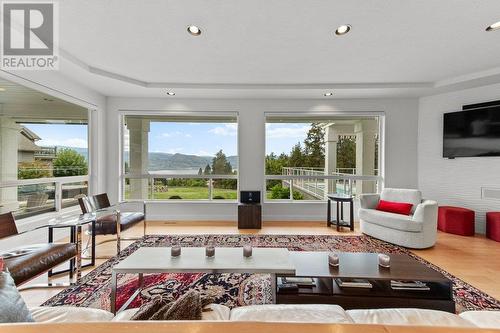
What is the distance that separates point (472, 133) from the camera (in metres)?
3.99

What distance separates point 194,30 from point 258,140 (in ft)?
8.61

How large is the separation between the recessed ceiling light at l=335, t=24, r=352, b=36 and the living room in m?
0.05

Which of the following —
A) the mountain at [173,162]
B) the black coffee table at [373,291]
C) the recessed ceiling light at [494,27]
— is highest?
the recessed ceiling light at [494,27]

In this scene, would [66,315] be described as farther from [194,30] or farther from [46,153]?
[46,153]

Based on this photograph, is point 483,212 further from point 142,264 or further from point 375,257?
point 142,264

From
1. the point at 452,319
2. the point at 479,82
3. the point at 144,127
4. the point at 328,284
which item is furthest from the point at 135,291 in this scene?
the point at 479,82

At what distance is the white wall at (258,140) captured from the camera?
4.69 metres

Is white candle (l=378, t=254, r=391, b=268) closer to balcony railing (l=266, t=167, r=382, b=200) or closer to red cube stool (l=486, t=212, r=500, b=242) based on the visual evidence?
balcony railing (l=266, t=167, r=382, b=200)

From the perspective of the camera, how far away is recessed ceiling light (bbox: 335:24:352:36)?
238 centimetres

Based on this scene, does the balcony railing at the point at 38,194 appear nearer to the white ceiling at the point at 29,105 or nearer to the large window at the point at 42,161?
the large window at the point at 42,161

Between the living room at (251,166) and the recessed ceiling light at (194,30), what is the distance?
3cm

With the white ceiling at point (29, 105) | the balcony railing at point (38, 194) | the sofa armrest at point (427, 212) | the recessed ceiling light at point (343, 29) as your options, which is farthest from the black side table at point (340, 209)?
the white ceiling at point (29, 105)

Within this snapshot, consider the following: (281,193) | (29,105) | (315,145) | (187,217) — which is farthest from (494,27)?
(29,105)

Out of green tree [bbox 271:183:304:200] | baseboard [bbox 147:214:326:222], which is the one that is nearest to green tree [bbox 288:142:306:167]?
green tree [bbox 271:183:304:200]
